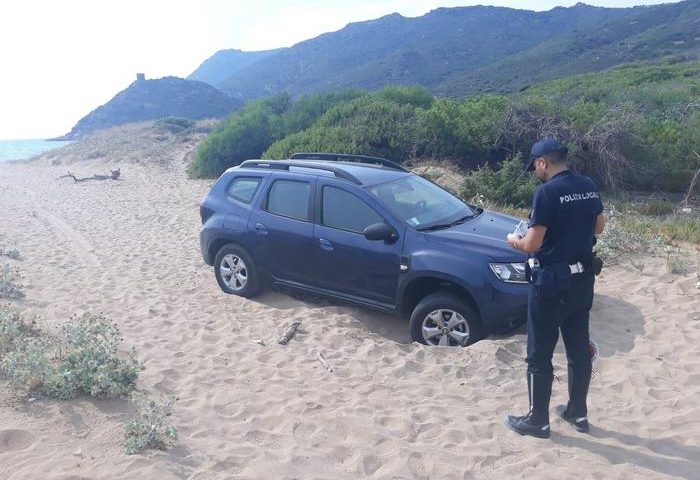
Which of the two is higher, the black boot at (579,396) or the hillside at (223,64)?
the hillside at (223,64)

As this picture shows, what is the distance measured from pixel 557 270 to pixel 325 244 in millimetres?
3026

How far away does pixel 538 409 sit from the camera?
13.8 ft

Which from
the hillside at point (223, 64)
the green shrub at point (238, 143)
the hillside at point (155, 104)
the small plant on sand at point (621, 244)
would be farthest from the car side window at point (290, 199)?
the hillside at point (223, 64)

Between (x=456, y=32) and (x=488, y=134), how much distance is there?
3525 inches

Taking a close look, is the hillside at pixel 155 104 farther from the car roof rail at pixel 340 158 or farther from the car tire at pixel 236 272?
the car tire at pixel 236 272

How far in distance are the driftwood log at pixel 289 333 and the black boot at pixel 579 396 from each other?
2796mm

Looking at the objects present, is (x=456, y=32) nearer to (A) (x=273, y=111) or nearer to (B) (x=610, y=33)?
(B) (x=610, y=33)

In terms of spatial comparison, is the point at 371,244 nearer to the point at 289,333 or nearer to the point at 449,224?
the point at 449,224

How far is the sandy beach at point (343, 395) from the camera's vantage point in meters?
3.81

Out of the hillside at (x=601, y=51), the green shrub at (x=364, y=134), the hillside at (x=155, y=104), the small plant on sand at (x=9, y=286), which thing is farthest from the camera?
the hillside at (x=155, y=104)

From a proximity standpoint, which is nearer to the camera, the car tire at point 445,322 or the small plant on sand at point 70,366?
the small plant on sand at point 70,366

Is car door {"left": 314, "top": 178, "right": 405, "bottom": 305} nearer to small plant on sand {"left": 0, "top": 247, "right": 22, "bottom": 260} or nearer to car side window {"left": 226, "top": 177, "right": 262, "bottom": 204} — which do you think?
car side window {"left": 226, "top": 177, "right": 262, "bottom": 204}

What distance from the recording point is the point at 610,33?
63469 millimetres

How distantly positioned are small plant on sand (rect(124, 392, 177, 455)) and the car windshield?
3.04 metres
